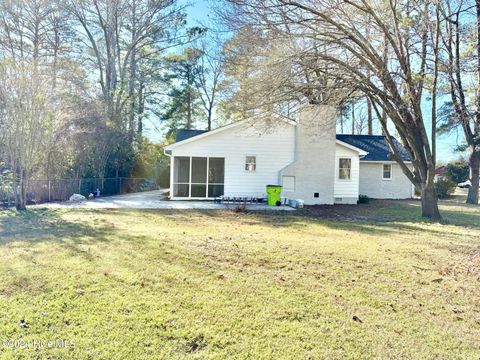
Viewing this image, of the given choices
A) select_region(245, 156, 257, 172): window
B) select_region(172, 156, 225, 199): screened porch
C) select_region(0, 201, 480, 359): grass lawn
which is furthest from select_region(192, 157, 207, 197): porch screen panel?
select_region(0, 201, 480, 359): grass lawn

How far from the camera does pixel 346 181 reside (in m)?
16.0

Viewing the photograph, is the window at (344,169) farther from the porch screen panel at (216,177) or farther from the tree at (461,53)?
the porch screen panel at (216,177)

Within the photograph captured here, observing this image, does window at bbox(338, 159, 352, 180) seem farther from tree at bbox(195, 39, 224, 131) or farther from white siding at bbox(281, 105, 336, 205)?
tree at bbox(195, 39, 224, 131)

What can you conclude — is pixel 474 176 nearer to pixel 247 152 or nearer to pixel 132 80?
pixel 247 152

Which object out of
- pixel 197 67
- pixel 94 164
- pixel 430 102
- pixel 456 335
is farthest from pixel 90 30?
pixel 456 335

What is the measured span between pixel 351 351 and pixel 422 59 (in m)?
10.3

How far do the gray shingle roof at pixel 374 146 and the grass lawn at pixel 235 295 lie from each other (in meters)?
13.2

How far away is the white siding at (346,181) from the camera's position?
52.0 ft

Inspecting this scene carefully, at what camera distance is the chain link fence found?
12263 millimetres

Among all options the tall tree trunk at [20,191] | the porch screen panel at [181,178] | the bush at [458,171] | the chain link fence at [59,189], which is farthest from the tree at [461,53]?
the chain link fence at [59,189]

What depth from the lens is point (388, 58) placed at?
10.2 m

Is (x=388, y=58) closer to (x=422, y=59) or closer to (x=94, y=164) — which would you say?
(x=422, y=59)

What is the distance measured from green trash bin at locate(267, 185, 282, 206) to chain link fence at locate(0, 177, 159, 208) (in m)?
10.2

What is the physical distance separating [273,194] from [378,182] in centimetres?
915
